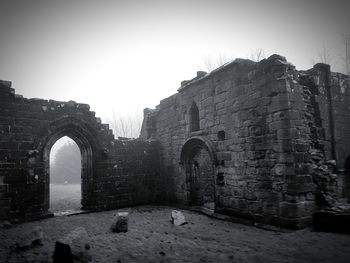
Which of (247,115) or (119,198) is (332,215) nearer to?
(247,115)

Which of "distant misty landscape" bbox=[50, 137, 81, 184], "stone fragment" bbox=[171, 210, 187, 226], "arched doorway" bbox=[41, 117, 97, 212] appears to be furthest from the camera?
"distant misty landscape" bbox=[50, 137, 81, 184]

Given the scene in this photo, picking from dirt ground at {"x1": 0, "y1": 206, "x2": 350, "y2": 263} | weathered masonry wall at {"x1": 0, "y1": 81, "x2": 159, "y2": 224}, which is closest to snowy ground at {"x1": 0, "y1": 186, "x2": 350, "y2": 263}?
dirt ground at {"x1": 0, "y1": 206, "x2": 350, "y2": 263}

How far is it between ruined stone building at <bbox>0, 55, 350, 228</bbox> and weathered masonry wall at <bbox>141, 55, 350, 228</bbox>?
0.03m

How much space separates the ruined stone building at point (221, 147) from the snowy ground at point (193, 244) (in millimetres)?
656

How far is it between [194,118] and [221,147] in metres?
1.97

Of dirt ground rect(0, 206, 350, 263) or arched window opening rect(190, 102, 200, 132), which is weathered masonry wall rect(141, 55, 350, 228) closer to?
arched window opening rect(190, 102, 200, 132)

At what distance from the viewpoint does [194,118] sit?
9031mm

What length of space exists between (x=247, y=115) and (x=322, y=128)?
1.95 m

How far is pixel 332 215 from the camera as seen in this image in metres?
5.23

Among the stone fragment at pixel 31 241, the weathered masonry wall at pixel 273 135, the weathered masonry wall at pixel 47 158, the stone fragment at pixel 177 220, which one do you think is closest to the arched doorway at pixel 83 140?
the weathered masonry wall at pixel 47 158

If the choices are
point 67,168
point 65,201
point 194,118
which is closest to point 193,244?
point 194,118

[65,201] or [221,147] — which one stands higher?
[221,147]

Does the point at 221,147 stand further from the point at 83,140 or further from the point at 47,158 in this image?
the point at 47,158

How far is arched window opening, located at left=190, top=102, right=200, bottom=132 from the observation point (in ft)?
29.3
